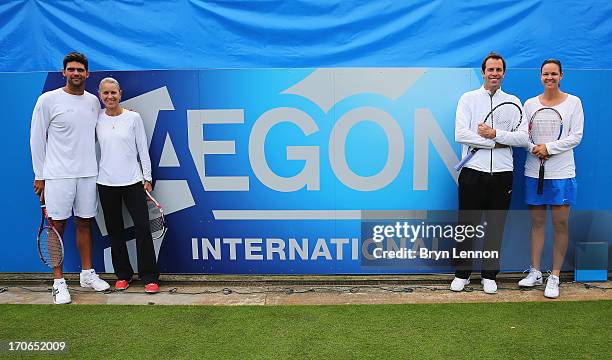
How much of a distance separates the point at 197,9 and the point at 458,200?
266 cm

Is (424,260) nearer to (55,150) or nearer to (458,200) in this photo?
(458,200)

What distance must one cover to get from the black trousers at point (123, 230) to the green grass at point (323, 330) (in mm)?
405

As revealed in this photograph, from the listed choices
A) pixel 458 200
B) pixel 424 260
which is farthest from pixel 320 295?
pixel 458 200

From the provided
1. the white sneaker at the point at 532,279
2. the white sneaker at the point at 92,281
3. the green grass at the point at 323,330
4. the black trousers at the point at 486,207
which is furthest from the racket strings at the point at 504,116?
the white sneaker at the point at 92,281

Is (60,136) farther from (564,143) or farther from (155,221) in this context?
(564,143)

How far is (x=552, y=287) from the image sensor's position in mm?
3650

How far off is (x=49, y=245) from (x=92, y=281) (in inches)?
18.2

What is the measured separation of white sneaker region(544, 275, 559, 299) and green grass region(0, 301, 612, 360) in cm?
13

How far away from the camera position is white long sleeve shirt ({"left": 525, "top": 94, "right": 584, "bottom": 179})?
140 inches

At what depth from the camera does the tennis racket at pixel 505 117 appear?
356 centimetres

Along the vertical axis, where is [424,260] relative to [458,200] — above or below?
below

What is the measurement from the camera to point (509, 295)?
3.68 metres

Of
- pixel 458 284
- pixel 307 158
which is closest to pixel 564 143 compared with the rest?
pixel 458 284

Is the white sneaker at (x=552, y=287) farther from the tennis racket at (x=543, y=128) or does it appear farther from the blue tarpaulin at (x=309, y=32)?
the blue tarpaulin at (x=309, y=32)
